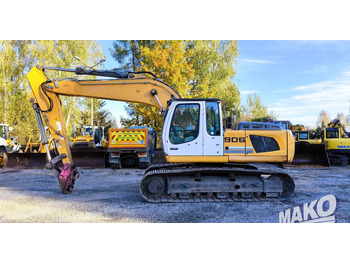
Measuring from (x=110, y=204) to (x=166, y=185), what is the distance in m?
1.35

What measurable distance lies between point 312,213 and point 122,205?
13.4 feet

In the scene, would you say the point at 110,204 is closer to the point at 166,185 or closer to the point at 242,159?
the point at 166,185

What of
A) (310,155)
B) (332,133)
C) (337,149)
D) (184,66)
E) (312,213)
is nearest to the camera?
(312,213)

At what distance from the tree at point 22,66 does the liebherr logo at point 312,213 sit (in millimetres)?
21056

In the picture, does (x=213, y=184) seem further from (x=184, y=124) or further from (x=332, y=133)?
(x=332, y=133)

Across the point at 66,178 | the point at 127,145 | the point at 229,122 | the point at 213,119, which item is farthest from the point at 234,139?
the point at 127,145

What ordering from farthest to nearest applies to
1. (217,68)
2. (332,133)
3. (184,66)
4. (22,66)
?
(22,66) → (217,68) → (184,66) → (332,133)

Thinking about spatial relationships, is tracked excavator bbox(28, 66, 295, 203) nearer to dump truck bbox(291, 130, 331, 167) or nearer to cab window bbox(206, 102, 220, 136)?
cab window bbox(206, 102, 220, 136)

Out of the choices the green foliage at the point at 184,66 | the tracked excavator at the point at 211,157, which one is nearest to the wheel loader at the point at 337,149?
the green foliage at the point at 184,66

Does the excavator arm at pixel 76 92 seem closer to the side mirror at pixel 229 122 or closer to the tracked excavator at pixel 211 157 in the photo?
the tracked excavator at pixel 211 157

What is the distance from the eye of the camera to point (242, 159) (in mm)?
6418

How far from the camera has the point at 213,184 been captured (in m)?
6.44
